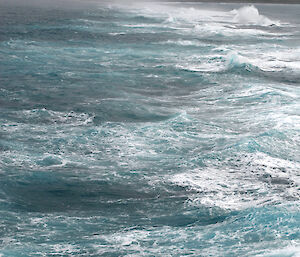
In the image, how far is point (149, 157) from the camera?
2142cm

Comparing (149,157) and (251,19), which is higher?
(251,19)

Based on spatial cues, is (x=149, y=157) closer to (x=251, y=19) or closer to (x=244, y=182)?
(x=244, y=182)

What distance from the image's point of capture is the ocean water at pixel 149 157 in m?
15.5

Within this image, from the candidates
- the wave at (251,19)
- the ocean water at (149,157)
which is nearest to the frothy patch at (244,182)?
the ocean water at (149,157)

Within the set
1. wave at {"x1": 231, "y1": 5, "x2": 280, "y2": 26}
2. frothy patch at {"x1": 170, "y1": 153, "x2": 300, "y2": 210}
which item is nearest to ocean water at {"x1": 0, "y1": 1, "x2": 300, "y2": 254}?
frothy patch at {"x1": 170, "y1": 153, "x2": 300, "y2": 210}

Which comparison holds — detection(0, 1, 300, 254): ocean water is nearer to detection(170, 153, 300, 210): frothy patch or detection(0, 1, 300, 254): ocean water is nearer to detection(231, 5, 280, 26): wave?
detection(170, 153, 300, 210): frothy patch

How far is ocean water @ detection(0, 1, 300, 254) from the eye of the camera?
15492 millimetres

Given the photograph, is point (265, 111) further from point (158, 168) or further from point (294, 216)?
point (294, 216)

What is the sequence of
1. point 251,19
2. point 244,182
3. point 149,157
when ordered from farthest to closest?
point 251,19 → point 149,157 → point 244,182

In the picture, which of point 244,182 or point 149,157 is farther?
point 149,157

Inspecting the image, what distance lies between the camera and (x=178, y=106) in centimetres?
2888

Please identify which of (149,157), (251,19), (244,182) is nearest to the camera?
(244,182)

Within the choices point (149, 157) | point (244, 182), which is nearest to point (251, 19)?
point (149, 157)

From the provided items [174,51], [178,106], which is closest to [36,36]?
[174,51]
